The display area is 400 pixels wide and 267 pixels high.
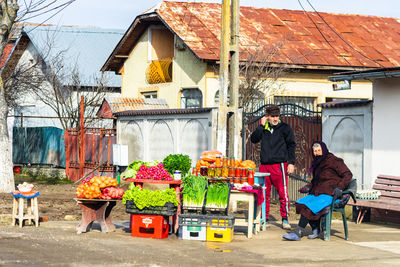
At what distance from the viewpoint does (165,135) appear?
71.1 ft

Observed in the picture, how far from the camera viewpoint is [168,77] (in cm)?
2878

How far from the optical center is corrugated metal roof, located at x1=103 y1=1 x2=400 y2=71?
2597 centimetres

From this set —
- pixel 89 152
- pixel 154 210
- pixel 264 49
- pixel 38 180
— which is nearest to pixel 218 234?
pixel 154 210

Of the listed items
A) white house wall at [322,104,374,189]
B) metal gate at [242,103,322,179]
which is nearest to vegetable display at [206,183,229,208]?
white house wall at [322,104,374,189]

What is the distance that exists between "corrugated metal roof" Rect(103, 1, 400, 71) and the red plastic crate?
1340 centimetres

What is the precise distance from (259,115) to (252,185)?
7720 mm

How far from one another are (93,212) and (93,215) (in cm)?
5

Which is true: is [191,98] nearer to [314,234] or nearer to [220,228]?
[314,234]

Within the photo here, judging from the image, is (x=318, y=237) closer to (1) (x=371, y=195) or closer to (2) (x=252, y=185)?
(2) (x=252, y=185)

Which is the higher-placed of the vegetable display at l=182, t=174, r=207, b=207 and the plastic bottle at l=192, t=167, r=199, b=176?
the plastic bottle at l=192, t=167, r=199, b=176

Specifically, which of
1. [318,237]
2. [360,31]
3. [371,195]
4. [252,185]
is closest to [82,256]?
[252,185]

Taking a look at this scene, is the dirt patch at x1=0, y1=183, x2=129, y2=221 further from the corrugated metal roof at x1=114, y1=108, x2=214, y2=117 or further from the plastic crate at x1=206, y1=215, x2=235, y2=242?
the plastic crate at x1=206, y1=215, x2=235, y2=242

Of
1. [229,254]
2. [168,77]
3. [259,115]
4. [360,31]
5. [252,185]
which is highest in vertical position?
[360,31]

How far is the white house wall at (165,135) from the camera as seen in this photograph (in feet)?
62.5
